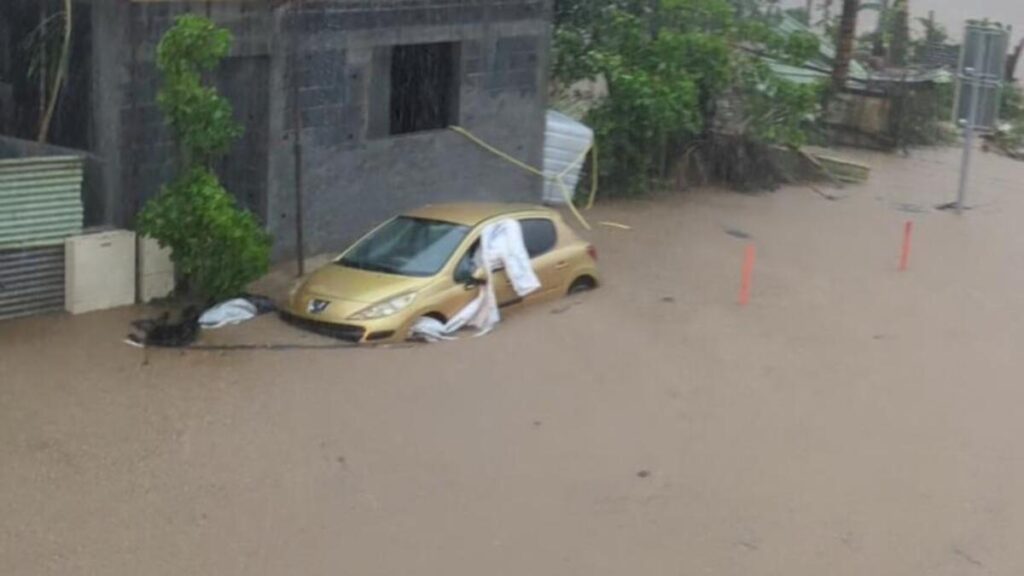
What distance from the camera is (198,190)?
15.0 meters

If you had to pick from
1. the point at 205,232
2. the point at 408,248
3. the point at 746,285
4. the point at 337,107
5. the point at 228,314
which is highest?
the point at 337,107

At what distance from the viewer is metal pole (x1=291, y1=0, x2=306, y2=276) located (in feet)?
56.0

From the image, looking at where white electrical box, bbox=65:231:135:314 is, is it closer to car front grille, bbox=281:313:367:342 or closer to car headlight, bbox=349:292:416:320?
car front grille, bbox=281:313:367:342

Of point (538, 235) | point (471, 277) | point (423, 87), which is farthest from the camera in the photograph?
point (423, 87)

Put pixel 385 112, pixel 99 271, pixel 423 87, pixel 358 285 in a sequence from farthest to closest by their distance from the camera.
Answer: pixel 423 87
pixel 385 112
pixel 99 271
pixel 358 285

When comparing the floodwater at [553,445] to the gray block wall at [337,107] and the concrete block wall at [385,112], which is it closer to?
the gray block wall at [337,107]

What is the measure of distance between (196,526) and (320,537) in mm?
819

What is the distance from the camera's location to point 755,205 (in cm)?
2420

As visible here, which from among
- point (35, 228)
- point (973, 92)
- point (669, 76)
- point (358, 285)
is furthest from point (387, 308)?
point (973, 92)

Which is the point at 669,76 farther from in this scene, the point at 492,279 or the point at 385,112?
→ the point at 492,279

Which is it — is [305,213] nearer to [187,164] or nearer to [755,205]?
[187,164]

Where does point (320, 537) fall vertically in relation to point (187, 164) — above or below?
below

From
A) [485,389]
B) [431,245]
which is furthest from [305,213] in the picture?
[485,389]

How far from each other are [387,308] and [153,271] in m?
2.59
